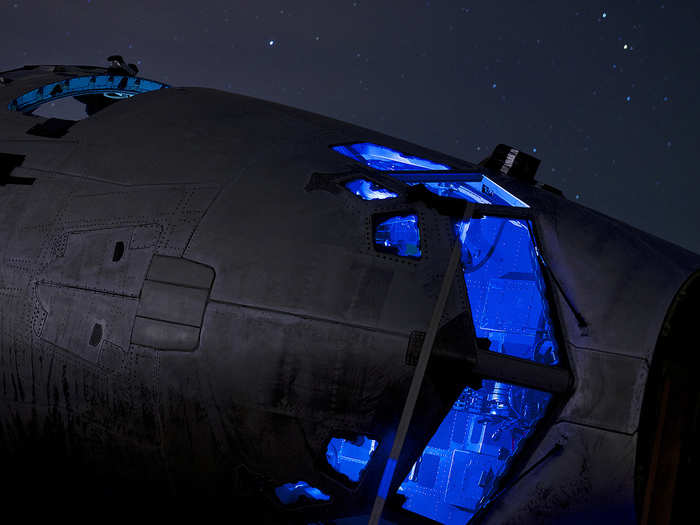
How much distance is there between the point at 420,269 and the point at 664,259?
8.12ft

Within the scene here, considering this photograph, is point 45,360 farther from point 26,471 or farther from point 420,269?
point 420,269

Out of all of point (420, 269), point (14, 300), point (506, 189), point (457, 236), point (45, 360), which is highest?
point (506, 189)

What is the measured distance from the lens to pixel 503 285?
7.21 metres

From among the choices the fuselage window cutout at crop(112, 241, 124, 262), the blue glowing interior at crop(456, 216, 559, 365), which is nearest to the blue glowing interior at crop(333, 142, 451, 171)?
the blue glowing interior at crop(456, 216, 559, 365)

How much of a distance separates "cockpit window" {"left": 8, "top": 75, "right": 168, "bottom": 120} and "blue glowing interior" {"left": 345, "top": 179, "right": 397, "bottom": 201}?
425cm

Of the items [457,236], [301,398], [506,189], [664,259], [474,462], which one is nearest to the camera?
[301,398]

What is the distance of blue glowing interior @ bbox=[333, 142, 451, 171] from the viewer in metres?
6.10

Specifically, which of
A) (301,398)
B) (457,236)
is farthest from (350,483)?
(457,236)

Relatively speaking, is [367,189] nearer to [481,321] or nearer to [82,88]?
[481,321]

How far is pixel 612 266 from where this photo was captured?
5.26 meters

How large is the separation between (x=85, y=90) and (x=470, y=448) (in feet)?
23.7

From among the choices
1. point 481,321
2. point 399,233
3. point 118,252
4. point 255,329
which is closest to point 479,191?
point 399,233

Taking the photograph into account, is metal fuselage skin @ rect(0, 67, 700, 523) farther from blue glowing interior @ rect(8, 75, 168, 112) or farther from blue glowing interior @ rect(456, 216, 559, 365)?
blue glowing interior @ rect(8, 75, 168, 112)

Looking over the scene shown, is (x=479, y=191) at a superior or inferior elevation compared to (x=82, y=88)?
inferior
